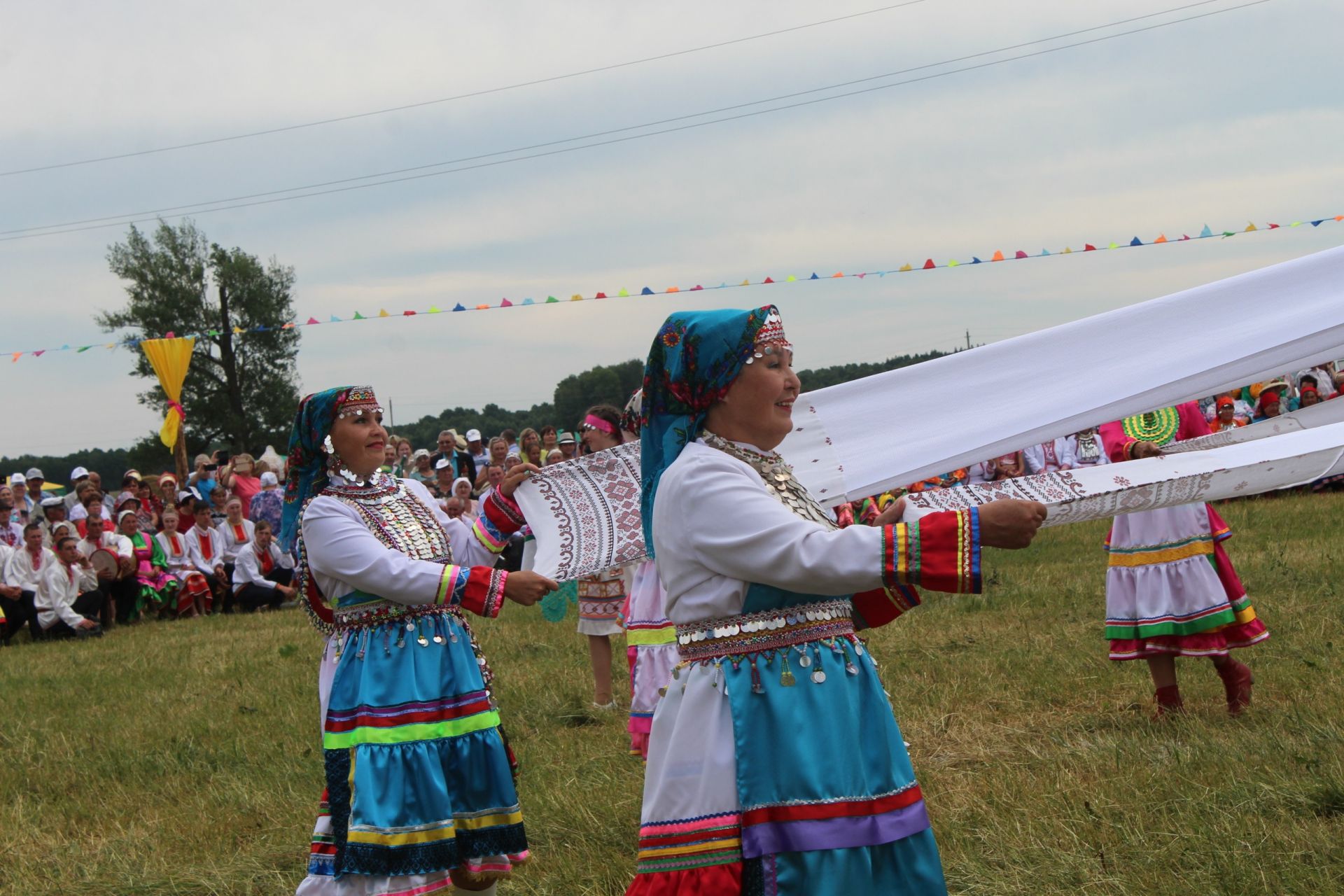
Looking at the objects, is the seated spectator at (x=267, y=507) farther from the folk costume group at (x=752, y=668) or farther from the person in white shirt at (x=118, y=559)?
the folk costume group at (x=752, y=668)

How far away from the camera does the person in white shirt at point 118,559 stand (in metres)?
13.6

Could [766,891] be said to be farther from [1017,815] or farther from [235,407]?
[235,407]

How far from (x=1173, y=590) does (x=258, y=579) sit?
445 inches

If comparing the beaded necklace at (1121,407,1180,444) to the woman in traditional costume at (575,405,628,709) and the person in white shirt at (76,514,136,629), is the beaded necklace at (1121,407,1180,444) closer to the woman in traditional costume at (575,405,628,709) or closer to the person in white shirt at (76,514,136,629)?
the woman in traditional costume at (575,405,628,709)

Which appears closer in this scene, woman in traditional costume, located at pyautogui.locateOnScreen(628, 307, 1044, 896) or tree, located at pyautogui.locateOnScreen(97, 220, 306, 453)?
woman in traditional costume, located at pyautogui.locateOnScreen(628, 307, 1044, 896)

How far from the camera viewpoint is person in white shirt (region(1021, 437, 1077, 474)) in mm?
11438

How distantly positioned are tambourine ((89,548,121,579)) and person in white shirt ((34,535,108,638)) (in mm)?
328

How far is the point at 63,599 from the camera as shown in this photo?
1287cm

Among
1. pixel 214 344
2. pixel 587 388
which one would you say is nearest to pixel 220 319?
pixel 214 344

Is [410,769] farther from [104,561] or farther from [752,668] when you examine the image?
[104,561]

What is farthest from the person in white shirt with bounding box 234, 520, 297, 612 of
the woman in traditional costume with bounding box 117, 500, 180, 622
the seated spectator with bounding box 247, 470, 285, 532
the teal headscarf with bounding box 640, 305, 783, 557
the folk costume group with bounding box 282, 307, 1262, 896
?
the teal headscarf with bounding box 640, 305, 783, 557

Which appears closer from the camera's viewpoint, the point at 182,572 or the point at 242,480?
the point at 182,572

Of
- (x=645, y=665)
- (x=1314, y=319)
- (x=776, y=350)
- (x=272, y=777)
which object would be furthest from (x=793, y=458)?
(x=272, y=777)

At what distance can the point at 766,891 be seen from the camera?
267cm
